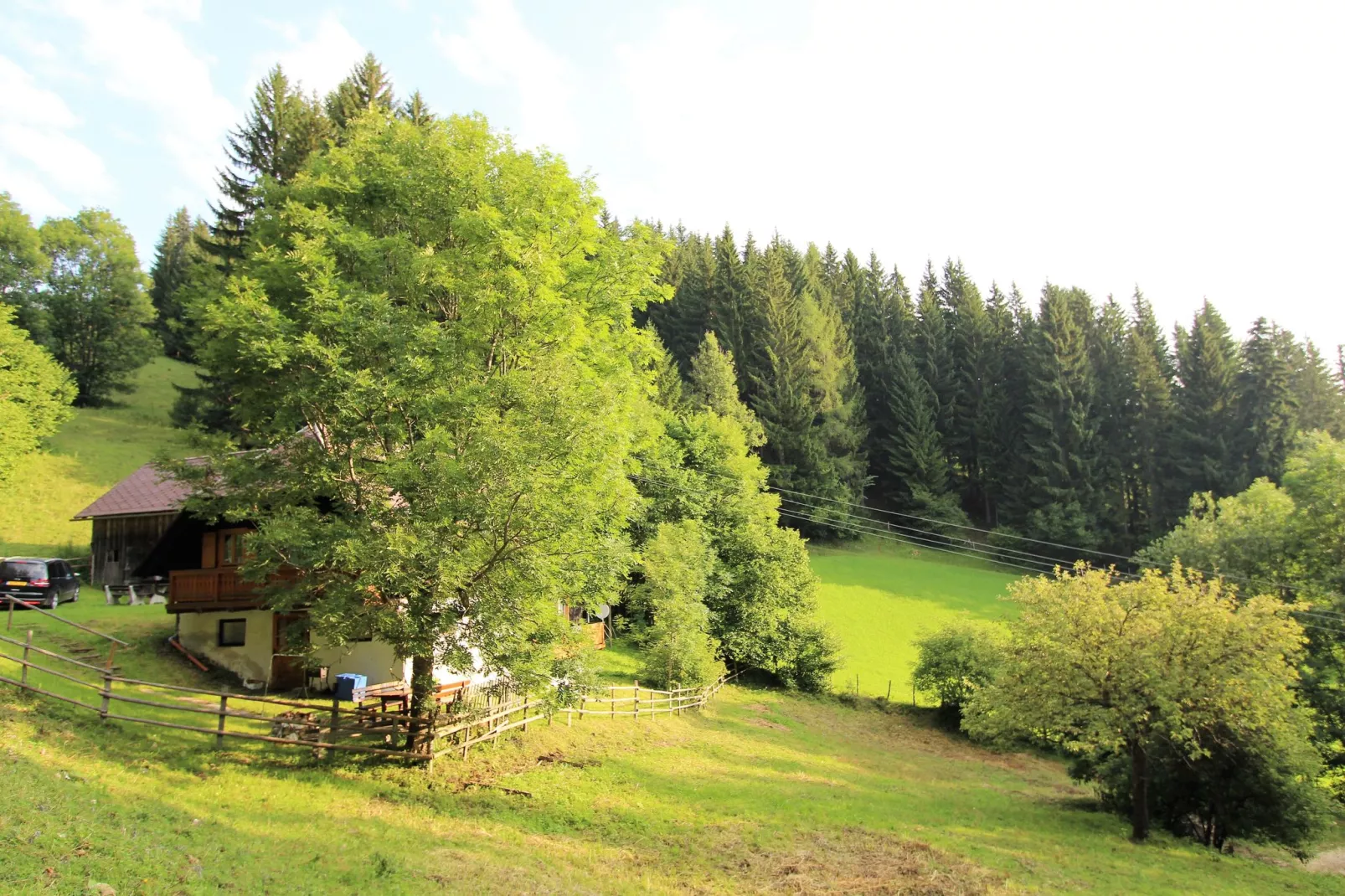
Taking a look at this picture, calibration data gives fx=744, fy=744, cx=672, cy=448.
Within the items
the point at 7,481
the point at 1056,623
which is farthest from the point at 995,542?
the point at 7,481

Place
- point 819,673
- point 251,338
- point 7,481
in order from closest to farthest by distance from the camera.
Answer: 1. point 251,338
2. point 7,481
3. point 819,673

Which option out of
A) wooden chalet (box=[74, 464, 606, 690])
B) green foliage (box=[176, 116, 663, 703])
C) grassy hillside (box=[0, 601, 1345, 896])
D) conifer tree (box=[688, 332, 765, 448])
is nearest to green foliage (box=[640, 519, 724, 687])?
grassy hillside (box=[0, 601, 1345, 896])

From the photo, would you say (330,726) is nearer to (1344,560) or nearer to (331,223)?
(331,223)

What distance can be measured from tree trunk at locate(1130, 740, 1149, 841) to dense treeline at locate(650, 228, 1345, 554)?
43.0 meters

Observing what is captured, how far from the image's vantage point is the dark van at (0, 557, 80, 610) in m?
25.1

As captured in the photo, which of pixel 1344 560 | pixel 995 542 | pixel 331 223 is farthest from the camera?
pixel 995 542

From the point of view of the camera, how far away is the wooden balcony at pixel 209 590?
20.6 m

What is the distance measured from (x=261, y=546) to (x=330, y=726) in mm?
4455

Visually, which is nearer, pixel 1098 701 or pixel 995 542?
pixel 1098 701

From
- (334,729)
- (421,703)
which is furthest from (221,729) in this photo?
(421,703)

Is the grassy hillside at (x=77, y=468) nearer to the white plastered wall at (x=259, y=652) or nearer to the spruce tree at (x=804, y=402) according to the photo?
the white plastered wall at (x=259, y=652)

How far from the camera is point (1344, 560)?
103ft

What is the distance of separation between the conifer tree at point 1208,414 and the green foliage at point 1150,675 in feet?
168

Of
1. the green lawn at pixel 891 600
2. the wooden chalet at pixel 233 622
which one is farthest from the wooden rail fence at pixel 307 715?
the green lawn at pixel 891 600
